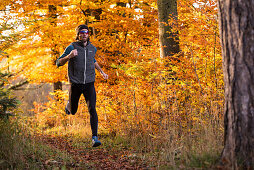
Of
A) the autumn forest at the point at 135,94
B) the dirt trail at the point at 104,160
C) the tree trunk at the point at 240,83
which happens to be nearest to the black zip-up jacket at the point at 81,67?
the autumn forest at the point at 135,94

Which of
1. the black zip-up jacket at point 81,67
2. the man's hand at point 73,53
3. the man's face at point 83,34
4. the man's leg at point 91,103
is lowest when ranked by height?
the man's leg at point 91,103

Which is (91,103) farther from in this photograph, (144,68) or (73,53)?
(144,68)

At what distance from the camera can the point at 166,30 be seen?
23.4ft

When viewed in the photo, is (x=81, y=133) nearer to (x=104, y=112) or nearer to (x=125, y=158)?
(x=104, y=112)

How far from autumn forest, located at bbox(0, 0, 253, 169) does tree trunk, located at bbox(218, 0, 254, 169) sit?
0.25m

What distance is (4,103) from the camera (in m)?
4.34

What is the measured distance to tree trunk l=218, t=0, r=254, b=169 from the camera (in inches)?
113

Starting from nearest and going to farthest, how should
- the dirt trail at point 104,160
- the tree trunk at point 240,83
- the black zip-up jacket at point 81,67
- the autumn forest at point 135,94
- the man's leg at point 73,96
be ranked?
the tree trunk at point 240,83, the autumn forest at point 135,94, the dirt trail at point 104,160, the black zip-up jacket at point 81,67, the man's leg at point 73,96

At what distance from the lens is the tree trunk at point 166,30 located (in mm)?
7035

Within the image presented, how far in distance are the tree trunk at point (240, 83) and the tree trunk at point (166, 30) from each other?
4.00 m

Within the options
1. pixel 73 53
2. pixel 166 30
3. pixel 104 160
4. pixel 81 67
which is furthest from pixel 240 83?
pixel 166 30

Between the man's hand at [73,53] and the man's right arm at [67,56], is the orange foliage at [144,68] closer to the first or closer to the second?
the man's right arm at [67,56]

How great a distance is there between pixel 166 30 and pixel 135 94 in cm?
187

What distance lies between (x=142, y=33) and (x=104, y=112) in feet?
10.1
